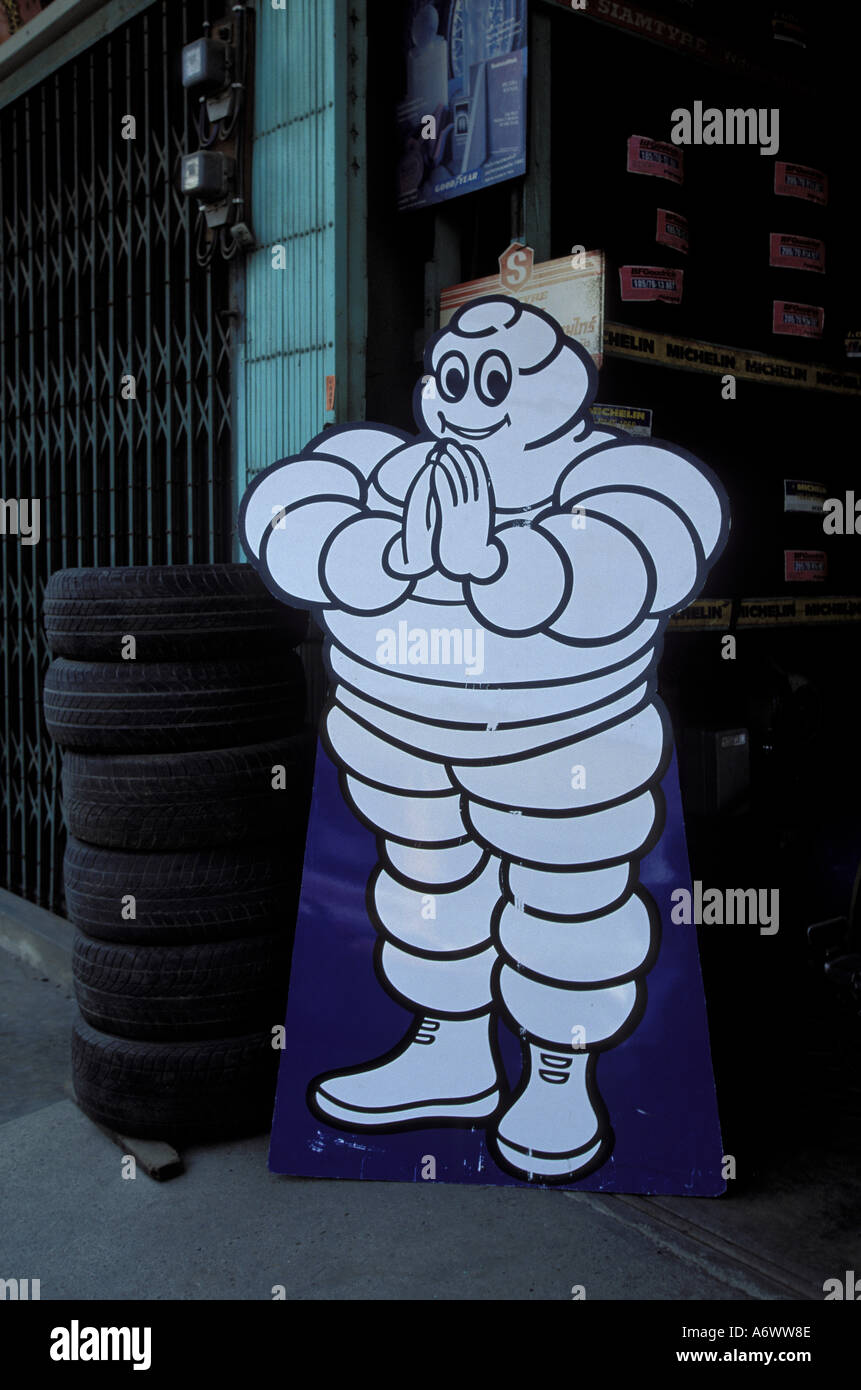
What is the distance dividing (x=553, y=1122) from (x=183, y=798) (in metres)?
1.29

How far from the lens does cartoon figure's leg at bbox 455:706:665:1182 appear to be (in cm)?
286

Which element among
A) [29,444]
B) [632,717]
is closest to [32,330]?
[29,444]

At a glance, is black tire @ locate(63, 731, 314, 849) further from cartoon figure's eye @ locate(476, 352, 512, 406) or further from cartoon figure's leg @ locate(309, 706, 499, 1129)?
cartoon figure's eye @ locate(476, 352, 512, 406)

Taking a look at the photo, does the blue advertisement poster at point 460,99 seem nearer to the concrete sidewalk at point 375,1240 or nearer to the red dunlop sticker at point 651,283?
the red dunlop sticker at point 651,283

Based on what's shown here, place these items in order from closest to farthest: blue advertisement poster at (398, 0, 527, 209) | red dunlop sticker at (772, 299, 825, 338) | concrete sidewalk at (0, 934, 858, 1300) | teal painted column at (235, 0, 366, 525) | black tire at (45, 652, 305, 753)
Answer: concrete sidewalk at (0, 934, 858, 1300) < black tire at (45, 652, 305, 753) < blue advertisement poster at (398, 0, 527, 209) < teal painted column at (235, 0, 366, 525) < red dunlop sticker at (772, 299, 825, 338)

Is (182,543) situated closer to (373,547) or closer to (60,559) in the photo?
(60,559)

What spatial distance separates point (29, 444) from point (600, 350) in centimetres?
308

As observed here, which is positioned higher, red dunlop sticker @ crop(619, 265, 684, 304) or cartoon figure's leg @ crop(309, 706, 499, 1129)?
red dunlop sticker @ crop(619, 265, 684, 304)

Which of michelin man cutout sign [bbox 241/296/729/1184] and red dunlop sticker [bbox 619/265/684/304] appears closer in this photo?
michelin man cutout sign [bbox 241/296/729/1184]

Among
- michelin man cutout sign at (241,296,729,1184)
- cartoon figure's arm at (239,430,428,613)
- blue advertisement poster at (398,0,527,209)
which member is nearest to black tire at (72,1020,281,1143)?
michelin man cutout sign at (241,296,729,1184)

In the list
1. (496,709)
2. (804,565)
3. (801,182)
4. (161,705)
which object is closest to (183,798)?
(161,705)

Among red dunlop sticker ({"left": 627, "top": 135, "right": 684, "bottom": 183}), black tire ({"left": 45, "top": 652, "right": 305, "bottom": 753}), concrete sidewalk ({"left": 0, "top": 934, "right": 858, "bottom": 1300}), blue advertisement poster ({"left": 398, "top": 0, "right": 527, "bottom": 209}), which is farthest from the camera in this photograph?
red dunlop sticker ({"left": 627, "top": 135, "right": 684, "bottom": 183})

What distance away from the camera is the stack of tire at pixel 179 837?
3242 mm
